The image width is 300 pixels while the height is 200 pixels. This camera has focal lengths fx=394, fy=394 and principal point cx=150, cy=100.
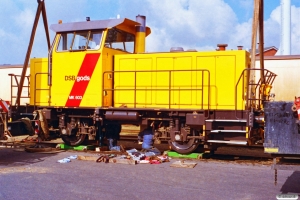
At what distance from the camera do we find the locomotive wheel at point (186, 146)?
10.6 metres

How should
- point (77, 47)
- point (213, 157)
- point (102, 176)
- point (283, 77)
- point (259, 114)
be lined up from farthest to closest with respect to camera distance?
point (283, 77) → point (77, 47) → point (213, 157) → point (259, 114) → point (102, 176)

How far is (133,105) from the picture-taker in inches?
453

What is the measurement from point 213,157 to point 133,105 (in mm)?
Result: 2729

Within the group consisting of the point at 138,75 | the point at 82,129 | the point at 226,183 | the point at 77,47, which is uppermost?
the point at 77,47

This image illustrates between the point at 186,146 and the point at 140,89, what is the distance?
2095mm

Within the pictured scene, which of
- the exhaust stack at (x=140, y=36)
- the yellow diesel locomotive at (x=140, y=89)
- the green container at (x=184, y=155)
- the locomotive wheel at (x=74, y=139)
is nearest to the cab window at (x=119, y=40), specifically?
the yellow diesel locomotive at (x=140, y=89)

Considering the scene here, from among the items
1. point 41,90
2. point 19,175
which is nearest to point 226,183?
point 19,175

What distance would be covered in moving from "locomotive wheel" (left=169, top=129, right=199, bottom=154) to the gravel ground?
643 mm

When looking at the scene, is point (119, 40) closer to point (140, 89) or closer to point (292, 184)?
point (140, 89)

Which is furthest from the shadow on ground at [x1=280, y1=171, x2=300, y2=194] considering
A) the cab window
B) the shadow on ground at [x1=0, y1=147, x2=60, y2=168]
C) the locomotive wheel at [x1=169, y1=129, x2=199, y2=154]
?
the cab window

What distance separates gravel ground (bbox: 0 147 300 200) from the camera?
6707 mm

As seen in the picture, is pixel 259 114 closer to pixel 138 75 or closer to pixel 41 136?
pixel 138 75

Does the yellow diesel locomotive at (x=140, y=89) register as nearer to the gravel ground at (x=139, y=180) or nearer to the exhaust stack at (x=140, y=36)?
the exhaust stack at (x=140, y=36)

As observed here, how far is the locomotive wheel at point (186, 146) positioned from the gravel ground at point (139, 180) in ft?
2.11
